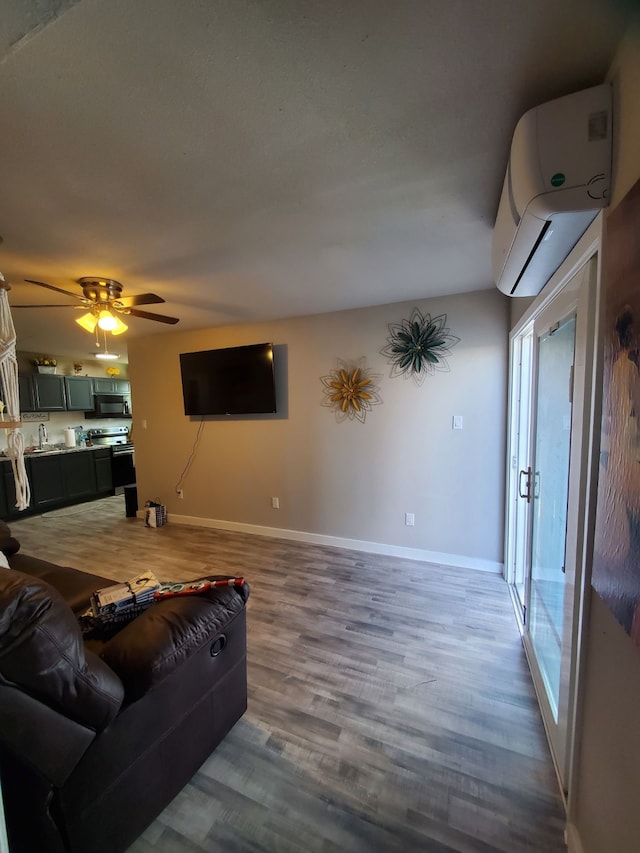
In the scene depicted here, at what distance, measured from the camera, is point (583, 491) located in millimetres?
1105

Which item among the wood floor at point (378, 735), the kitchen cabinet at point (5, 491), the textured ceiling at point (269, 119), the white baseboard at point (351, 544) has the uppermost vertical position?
Answer: the textured ceiling at point (269, 119)

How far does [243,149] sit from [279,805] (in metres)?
2.35

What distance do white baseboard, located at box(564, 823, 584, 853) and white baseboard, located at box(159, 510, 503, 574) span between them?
1887 mm

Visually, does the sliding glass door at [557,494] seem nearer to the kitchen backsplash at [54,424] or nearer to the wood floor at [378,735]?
the wood floor at [378,735]

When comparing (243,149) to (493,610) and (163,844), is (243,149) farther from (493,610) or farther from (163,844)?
(493,610)

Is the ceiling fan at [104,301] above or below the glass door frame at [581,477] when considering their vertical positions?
above

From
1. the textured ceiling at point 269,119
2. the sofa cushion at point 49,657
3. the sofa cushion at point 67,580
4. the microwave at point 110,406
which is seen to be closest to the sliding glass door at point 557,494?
the textured ceiling at point 269,119

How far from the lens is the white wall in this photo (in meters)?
2.86

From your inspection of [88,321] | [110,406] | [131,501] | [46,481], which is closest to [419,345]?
[88,321]

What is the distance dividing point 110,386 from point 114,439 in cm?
101

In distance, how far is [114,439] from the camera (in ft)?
21.2

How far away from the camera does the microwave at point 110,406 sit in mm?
6059

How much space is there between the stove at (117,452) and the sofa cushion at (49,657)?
5576mm

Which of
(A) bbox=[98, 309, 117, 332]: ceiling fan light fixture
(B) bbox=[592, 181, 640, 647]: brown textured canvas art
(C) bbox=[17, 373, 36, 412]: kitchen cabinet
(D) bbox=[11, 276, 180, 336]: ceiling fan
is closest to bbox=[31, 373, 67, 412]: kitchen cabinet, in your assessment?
(C) bbox=[17, 373, 36, 412]: kitchen cabinet
